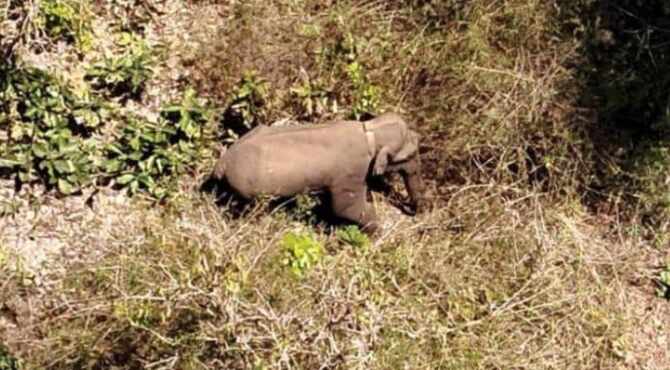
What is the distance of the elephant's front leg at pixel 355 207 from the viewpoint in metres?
4.75

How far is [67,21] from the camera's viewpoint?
4.98 meters

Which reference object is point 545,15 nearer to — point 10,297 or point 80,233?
point 80,233

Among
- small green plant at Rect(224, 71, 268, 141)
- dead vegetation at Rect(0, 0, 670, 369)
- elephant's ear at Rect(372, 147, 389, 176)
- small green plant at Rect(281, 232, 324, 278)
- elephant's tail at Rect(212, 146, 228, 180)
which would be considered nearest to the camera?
dead vegetation at Rect(0, 0, 670, 369)

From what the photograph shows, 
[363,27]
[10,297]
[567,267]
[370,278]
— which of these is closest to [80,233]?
[10,297]

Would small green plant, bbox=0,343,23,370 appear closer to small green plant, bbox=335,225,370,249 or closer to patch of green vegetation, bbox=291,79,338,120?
small green plant, bbox=335,225,370,249

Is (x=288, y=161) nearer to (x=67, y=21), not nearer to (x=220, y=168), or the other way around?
(x=220, y=168)

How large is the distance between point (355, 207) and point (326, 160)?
279 mm

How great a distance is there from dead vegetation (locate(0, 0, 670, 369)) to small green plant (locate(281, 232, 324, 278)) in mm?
14

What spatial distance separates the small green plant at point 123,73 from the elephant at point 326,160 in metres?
0.51

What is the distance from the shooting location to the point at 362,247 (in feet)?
15.7

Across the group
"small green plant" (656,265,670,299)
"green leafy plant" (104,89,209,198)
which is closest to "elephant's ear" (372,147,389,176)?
"green leafy plant" (104,89,209,198)

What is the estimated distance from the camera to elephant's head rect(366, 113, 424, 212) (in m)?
4.76

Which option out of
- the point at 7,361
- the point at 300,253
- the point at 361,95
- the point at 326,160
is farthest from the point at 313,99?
the point at 7,361

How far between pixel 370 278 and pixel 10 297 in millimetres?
1475
